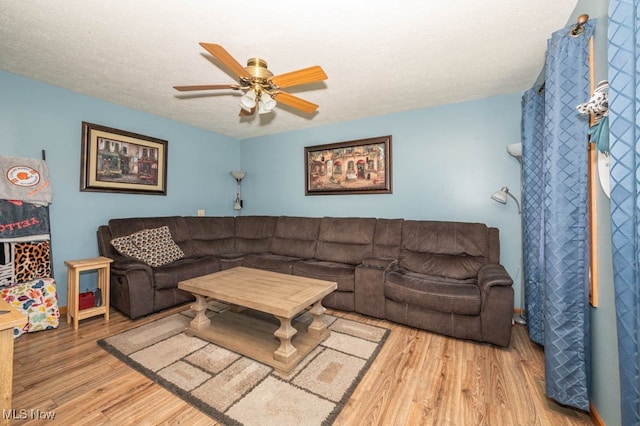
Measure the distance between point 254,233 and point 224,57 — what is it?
2.87 meters

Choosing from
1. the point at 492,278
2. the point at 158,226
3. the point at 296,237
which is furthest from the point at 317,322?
the point at 158,226

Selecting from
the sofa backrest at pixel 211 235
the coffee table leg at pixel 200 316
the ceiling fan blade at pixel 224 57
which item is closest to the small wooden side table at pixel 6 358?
the coffee table leg at pixel 200 316

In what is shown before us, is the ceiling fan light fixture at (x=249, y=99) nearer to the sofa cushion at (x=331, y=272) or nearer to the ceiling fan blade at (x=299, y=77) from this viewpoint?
the ceiling fan blade at (x=299, y=77)

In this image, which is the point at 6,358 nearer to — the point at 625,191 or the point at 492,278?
the point at 625,191

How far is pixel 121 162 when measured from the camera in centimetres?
327

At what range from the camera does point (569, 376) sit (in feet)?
4.75

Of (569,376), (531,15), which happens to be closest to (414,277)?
(569,376)

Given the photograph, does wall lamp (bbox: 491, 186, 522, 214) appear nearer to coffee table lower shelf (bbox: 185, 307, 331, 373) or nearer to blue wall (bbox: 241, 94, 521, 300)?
blue wall (bbox: 241, 94, 521, 300)

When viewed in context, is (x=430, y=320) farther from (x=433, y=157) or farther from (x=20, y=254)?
(x=20, y=254)

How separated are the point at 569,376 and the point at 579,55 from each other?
1.78 m

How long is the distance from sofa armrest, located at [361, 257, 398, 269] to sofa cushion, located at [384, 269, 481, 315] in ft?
0.38

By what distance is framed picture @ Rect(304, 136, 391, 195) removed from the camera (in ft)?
11.6

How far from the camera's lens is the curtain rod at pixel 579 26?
1383 mm

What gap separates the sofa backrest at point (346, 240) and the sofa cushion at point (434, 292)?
24.7 inches
